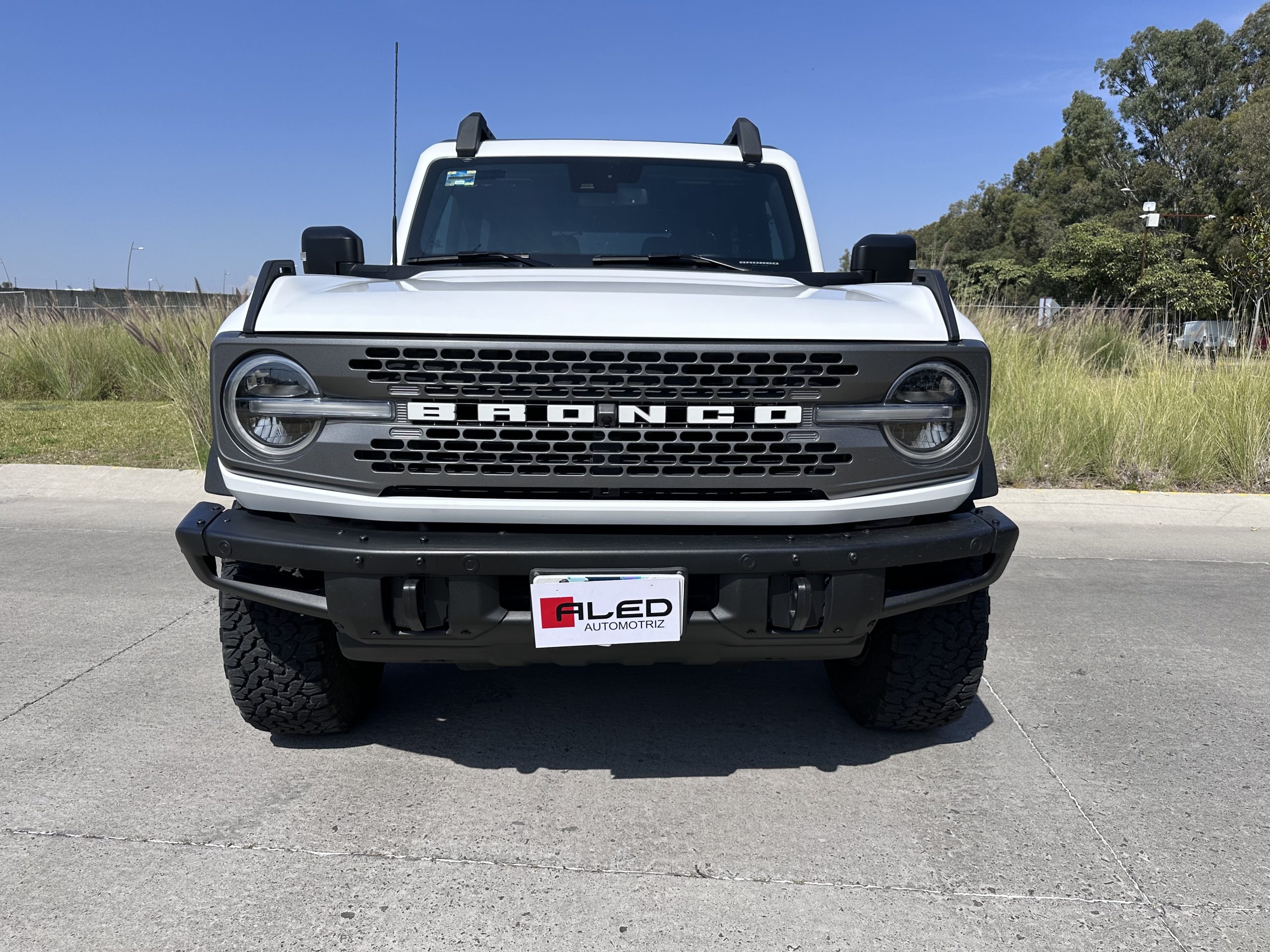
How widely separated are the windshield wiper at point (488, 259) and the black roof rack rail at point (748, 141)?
1214 millimetres

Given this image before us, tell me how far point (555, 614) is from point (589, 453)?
40cm

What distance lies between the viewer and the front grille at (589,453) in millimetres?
2635

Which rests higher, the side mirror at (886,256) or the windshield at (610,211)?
the windshield at (610,211)

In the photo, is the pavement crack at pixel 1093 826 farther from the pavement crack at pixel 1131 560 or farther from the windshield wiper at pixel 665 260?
the pavement crack at pixel 1131 560

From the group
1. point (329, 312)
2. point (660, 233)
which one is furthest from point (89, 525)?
point (329, 312)

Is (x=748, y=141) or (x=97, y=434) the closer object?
(x=748, y=141)

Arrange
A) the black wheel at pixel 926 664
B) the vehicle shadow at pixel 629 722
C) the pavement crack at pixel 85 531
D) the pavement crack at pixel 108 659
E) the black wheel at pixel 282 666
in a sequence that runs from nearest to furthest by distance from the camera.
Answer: the black wheel at pixel 282 666, the black wheel at pixel 926 664, the vehicle shadow at pixel 629 722, the pavement crack at pixel 108 659, the pavement crack at pixel 85 531

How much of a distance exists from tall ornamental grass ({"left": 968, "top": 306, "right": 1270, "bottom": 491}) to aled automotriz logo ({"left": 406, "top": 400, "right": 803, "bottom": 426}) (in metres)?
5.64

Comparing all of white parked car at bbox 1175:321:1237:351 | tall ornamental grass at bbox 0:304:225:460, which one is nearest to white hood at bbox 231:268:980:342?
white parked car at bbox 1175:321:1237:351

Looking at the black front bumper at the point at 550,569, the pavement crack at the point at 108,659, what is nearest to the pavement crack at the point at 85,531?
the pavement crack at the point at 108,659

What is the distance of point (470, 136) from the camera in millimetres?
4578

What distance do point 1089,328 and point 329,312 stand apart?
33.0ft

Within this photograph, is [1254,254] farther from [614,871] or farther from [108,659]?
[614,871]

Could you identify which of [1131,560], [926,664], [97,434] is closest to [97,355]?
[97,434]
